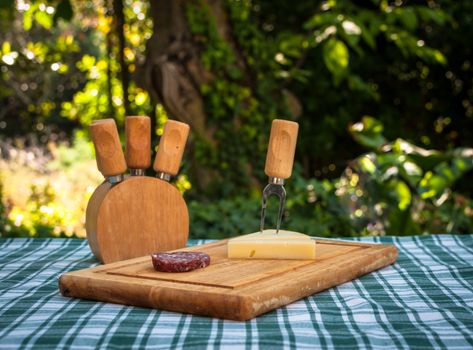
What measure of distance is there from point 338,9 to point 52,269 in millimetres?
2849

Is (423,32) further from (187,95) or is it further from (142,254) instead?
(142,254)

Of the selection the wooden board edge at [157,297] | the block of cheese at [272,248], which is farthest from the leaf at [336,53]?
the wooden board edge at [157,297]

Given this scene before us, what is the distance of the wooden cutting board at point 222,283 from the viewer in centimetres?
121

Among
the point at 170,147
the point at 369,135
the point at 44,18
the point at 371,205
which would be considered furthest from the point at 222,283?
the point at 44,18

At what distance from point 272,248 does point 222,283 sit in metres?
0.27

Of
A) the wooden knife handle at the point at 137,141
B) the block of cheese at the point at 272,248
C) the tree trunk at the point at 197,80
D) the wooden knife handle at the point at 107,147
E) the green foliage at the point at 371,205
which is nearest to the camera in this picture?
the block of cheese at the point at 272,248

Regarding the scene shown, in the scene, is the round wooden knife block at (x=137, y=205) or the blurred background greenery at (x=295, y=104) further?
the blurred background greenery at (x=295, y=104)

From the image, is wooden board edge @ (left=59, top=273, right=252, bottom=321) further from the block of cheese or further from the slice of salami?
the block of cheese

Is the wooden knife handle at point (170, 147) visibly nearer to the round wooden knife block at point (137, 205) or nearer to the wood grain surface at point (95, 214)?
the round wooden knife block at point (137, 205)

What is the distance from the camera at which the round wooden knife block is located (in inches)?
66.1

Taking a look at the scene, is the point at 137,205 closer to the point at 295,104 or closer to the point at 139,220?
the point at 139,220

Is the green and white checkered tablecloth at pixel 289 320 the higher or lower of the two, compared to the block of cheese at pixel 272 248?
lower

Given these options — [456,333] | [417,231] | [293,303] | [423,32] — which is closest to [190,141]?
[417,231]

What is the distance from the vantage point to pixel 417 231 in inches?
137
